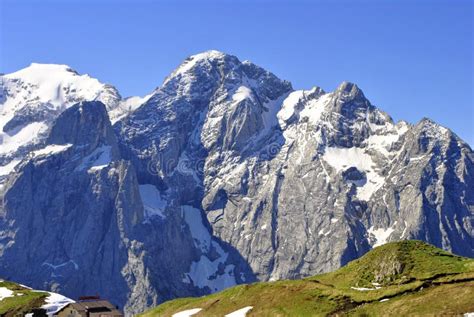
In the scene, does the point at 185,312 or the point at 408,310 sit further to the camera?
the point at 185,312

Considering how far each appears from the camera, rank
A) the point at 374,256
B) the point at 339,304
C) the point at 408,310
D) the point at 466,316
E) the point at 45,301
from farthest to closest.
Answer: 1. the point at 45,301
2. the point at 374,256
3. the point at 339,304
4. the point at 408,310
5. the point at 466,316

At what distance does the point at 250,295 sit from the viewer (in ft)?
258

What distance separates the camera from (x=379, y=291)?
220 feet

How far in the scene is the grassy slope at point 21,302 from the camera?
10469 centimetres

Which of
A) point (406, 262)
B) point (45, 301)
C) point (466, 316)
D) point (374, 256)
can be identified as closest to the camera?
point (466, 316)

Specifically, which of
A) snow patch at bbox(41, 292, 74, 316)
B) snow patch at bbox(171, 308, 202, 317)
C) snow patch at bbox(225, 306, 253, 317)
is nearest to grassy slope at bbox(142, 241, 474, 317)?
snow patch at bbox(225, 306, 253, 317)

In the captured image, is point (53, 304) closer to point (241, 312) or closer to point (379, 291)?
point (241, 312)

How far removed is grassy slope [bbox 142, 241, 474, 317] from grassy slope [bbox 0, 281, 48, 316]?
1196 inches

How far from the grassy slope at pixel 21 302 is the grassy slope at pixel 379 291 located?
30367mm

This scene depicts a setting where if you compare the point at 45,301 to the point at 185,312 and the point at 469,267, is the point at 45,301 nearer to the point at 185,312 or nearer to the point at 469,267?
the point at 185,312

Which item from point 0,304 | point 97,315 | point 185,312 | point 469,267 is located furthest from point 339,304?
point 0,304

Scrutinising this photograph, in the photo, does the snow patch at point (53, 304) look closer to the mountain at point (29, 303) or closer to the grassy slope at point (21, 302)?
the mountain at point (29, 303)

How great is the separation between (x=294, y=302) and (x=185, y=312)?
16.7 meters

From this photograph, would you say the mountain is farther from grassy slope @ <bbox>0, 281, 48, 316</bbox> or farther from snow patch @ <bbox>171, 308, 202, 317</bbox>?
snow patch @ <bbox>171, 308, 202, 317</bbox>
